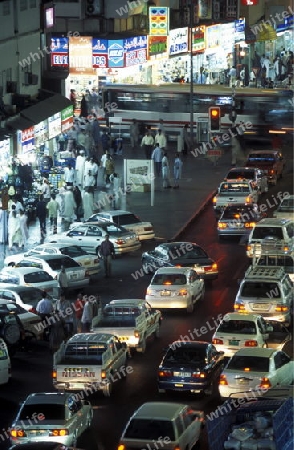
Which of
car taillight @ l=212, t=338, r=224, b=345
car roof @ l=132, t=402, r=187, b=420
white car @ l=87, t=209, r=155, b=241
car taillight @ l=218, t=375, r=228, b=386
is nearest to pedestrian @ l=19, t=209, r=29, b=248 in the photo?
white car @ l=87, t=209, r=155, b=241

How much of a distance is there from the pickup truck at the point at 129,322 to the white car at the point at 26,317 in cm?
187

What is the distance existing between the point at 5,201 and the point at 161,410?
21.0 metres

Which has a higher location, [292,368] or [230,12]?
[230,12]

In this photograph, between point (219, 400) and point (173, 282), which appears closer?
point (219, 400)

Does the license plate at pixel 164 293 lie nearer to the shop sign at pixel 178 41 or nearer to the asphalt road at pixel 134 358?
the asphalt road at pixel 134 358

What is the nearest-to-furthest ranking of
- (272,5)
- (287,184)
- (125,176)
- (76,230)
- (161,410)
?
(161,410), (76,230), (125,176), (287,184), (272,5)

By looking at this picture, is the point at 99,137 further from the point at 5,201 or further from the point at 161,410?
the point at 161,410

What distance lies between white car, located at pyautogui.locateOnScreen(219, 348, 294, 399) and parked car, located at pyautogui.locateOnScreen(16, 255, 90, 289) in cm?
1133

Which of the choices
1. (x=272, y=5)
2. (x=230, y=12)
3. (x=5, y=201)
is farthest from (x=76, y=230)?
(x=272, y=5)

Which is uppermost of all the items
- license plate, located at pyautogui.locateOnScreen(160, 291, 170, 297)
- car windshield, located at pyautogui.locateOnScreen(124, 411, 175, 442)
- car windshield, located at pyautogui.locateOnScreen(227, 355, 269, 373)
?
car windshield, located at pyautogui.locateOnScreen(124, 411, 175, 442)

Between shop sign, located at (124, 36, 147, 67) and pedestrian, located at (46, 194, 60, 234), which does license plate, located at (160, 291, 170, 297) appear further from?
shop sign, located at (124, 36, 147, 67)

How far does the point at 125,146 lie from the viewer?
66.3 m

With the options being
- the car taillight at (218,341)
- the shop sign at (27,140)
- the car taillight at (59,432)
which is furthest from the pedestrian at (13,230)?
A: the car taillight at (59,432)

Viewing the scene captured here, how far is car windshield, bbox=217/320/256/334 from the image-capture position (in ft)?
108
